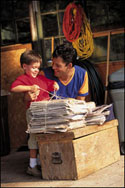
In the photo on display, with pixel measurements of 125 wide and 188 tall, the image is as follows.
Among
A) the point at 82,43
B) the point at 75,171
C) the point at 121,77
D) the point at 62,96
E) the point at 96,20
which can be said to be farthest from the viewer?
the point at 96,20

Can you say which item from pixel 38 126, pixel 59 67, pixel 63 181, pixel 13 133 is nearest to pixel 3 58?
pixel 13 133

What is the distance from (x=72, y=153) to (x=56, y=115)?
15.1 inches

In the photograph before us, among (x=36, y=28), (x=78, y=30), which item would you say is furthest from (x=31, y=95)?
(x=36, y=28)

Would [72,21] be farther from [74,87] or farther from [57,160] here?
[57,160]

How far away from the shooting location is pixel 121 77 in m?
4.79

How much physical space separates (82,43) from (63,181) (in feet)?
7.50

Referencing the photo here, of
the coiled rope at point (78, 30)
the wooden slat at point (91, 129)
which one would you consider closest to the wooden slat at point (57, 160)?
the wooden slat at point (91, 129)

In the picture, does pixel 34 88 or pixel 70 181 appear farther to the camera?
pixel 34 88

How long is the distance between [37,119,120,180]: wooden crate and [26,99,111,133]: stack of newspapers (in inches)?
2.7

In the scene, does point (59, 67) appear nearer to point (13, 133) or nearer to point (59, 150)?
point (59, 150)

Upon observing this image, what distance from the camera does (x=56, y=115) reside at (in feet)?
12.0

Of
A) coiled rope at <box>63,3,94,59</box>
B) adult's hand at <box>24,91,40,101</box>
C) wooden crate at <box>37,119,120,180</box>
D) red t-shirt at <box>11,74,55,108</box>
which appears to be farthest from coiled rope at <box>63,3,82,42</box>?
wooden crate at <box>37,119,120,180</box>

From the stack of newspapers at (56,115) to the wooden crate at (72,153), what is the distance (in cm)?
7

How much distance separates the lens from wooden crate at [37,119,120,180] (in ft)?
11.9
